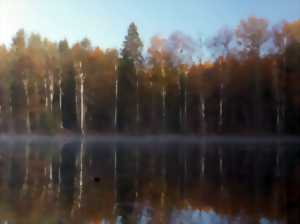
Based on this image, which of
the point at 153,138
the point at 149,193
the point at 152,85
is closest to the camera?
the point at 149,193

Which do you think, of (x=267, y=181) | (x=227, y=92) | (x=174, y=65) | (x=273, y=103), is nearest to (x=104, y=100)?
(x=174, y=65)

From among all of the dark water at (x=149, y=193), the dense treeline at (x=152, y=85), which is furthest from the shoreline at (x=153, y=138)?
the dark water at (x=149, y=193)

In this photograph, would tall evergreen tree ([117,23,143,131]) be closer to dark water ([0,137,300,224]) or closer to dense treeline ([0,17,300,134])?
dense treeline ([0,17,300,134])

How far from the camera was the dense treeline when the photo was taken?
40.9 m

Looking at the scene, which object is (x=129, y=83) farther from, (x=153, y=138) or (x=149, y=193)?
(x=149, y=193)

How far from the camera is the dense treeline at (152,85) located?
1610 inches

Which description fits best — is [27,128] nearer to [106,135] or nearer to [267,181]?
[106,135]

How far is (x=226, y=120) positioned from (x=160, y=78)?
345 inches

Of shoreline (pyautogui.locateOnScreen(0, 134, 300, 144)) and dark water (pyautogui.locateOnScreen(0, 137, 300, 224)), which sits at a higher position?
dark water (pyautogui.locateOnScreen(0, 137, 300, 224))

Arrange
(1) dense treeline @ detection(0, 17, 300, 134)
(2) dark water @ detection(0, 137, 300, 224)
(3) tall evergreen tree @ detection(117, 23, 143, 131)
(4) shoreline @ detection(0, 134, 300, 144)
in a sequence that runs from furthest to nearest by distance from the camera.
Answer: (3) tall evergreen tree @ detection(117, 23, 143, 131)
(1) dense treeline @ detection(0, 17, 300, 134)
(4) shoreline @ detection(0, 134, 300, 144)
(2) dark water @ detection(0, 137, 300, 224)

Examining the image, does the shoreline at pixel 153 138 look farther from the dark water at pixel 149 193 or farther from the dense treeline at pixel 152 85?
the dark water at pixel 149 193

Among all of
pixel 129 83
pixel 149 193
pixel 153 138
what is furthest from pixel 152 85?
pixel 149 193

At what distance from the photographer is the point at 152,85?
44.7 meters

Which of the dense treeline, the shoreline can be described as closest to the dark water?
the shoreline
